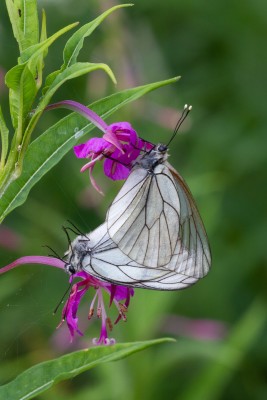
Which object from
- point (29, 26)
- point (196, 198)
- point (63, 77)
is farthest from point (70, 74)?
point (196, 198)

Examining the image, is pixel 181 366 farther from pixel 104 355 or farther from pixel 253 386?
pixel 104 355

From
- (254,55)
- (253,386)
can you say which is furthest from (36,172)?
(254,55)

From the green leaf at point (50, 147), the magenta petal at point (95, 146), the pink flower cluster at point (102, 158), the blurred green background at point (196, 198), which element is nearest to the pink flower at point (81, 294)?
the pink flower cluster at point (102, 158)

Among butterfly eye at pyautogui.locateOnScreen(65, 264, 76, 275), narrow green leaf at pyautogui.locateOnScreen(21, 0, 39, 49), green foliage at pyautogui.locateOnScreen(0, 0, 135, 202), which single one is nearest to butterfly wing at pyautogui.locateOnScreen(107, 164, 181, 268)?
butterfly eye at pyautogui.locateOnScreen(65, 264, 76, 275)

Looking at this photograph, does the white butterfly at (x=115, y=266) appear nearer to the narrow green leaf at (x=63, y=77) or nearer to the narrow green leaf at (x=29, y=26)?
the narrow green leaf at (x=63, y=77)

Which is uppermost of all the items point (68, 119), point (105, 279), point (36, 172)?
point (68, 119)

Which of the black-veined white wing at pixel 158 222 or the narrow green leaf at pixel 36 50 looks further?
the black-veined white wing at pixel 158 222

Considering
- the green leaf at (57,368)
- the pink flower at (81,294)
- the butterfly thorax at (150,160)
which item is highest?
the butterfly thorax at (150,160)
